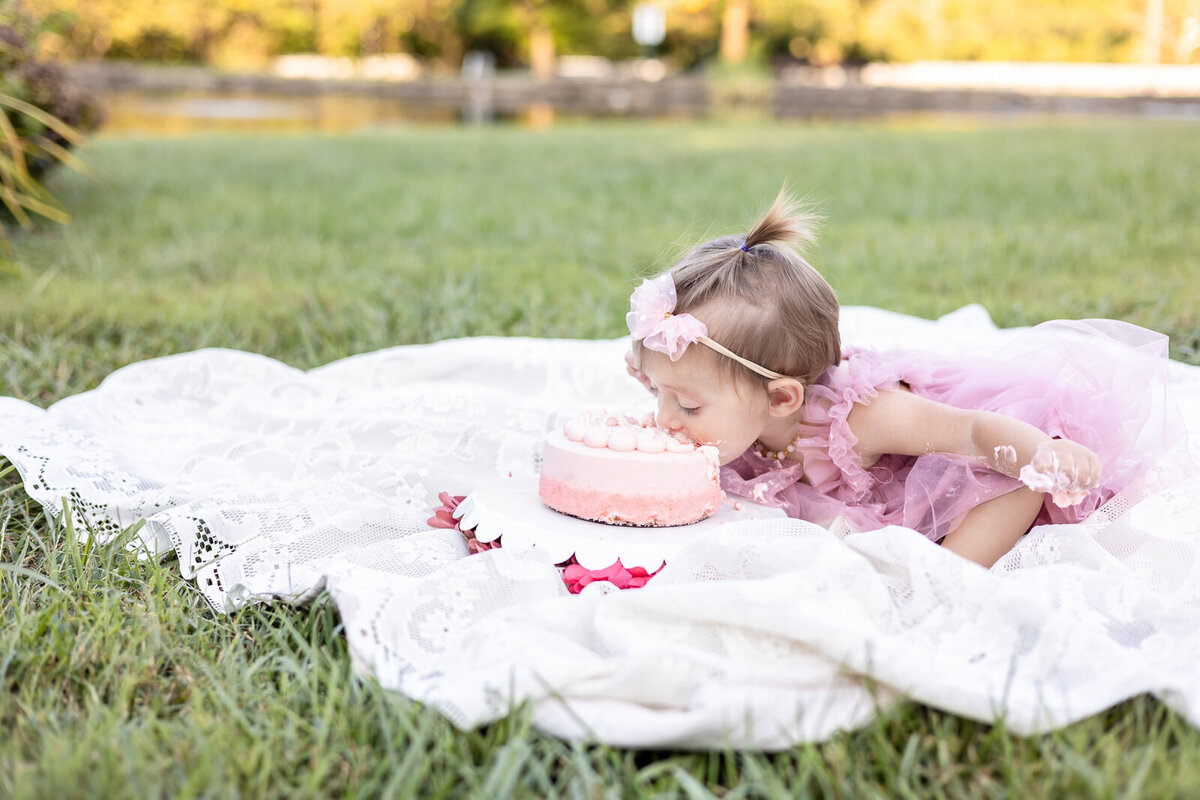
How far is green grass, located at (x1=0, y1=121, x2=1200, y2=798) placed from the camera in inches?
49.8

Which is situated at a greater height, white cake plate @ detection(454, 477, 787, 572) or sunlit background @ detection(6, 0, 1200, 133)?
sunlit background @ detection(6, 0, 1200, 133)

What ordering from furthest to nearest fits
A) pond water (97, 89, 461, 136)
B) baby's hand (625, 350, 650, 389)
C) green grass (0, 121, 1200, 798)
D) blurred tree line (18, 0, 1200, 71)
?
blurred tree line (18, 0, 1200, 71) → pond water (97, 89, 461, 136) → baby's hand (625, 350, 650, 389) → green grass (0, 121, 1200, 798)

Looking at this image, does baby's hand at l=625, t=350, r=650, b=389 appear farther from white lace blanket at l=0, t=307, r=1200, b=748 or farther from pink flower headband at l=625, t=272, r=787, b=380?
white lace blanket at l=0, t=307, r=1200, b=748

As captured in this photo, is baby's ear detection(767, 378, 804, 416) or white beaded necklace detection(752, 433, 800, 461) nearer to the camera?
baby's ear detection(767, 378, 804, 416)

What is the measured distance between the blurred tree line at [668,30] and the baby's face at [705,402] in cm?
2721

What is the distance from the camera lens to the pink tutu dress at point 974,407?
1950 millimetres

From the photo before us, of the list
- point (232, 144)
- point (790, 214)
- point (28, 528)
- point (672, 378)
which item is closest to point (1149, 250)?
point (790, 214)

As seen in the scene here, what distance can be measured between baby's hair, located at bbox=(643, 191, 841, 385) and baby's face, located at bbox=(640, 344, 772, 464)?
3 cm

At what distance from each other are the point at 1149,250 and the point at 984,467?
2.85 metres

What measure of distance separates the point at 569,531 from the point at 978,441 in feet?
2.45

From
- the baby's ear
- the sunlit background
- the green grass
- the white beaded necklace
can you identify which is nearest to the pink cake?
the baby's ear

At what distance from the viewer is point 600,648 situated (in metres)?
1.50

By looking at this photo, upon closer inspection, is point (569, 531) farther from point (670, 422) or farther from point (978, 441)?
point (978, 441)

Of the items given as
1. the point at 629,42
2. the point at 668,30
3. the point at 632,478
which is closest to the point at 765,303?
the point at 632,478
